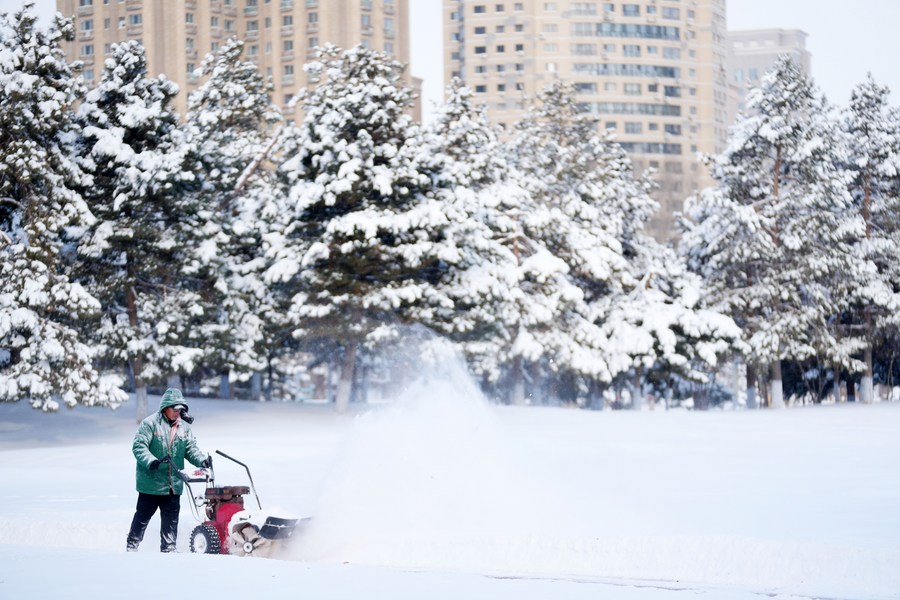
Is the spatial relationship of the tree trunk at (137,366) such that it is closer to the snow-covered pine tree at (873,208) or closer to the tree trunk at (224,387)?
the tree trunk at (224,387)

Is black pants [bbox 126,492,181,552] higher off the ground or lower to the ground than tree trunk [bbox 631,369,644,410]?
higher

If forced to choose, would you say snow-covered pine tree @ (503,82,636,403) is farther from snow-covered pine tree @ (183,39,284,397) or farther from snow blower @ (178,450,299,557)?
snow blower @ (178,450,299,557)

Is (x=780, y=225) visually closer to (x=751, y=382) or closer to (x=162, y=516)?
(x=751, y=382)

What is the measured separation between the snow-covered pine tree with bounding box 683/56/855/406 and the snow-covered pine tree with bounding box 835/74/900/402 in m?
1.26

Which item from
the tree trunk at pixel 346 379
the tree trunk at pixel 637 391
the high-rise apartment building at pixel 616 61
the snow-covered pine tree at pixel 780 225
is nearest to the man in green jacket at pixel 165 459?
the tree trunk at pixel 346 379

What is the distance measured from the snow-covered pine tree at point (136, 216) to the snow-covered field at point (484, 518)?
21.3ft

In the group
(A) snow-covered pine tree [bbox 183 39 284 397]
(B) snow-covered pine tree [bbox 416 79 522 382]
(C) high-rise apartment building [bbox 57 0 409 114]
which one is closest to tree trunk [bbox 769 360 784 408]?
(B) snow-covered pine tree [bbox 416 79 522 382]

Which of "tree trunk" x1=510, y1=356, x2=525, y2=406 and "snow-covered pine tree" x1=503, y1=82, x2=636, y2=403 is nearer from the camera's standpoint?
"snow-covered pine tree" x1=503, y1=82, x2=636, y2=403

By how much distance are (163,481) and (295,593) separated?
3.55 metres

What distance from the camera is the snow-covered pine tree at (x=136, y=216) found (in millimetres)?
35719

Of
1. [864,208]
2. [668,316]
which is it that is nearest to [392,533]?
[668,316]

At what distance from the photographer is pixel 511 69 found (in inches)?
6506

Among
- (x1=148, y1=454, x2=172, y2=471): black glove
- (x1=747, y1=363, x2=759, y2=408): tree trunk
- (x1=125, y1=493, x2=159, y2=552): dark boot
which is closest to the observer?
(x1=148, y1=454, x2=172, y2=471): black glove

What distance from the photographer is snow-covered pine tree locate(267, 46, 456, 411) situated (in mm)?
38500
